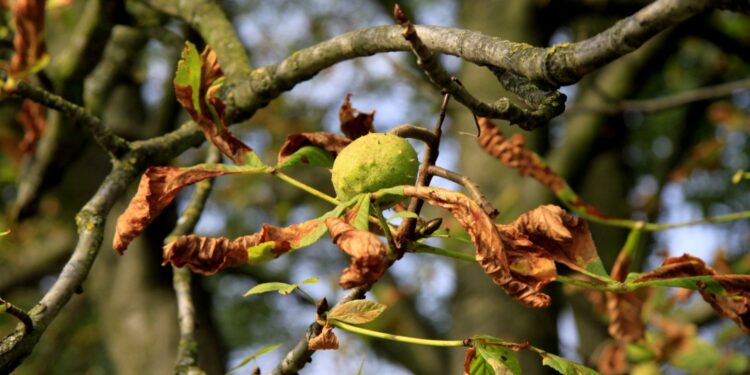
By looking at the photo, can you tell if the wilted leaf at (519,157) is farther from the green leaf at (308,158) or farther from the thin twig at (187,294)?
the thin twig at (187,294)

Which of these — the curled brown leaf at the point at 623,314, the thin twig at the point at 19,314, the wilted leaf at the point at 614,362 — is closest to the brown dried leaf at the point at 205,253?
the thin twig at the point at 19,314

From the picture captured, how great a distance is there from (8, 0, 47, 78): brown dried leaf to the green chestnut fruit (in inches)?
25.4

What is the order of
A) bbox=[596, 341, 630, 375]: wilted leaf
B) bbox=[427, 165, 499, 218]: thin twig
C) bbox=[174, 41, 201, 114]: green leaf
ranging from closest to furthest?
bbox=[427, 165, 499, 218]: thin twig
bbox=[174, 41, 201, 114]: green leaf
bbox=[596, 341, 630, 375]: wilted leaf

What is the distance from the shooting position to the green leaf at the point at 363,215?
1146mm

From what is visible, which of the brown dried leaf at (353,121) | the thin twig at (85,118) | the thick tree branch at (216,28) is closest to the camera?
the brown dried leaf at (353,121)

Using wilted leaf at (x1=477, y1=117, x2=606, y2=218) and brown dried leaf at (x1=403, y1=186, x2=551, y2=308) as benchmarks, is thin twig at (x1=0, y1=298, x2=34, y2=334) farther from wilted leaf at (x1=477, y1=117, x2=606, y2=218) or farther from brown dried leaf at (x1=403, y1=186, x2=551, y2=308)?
wilted leaf at (x1=477, y1=117, x2=606, y2=218)

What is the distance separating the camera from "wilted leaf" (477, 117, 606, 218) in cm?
179

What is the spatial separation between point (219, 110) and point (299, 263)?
19.6ft

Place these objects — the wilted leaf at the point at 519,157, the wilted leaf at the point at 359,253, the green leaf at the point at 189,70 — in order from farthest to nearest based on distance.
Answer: the wilted leaf at the point at 519,157, the green leaf at the point at 189,70, the wilted leaf at the point at 359,253

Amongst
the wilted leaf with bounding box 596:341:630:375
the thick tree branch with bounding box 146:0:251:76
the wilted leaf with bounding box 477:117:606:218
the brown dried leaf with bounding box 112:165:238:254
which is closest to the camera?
the brown dried leaf with bounding box 112:165:238:254

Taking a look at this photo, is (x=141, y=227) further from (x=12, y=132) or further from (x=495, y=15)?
(x=12, y=132)

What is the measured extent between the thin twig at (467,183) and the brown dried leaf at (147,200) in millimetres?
402

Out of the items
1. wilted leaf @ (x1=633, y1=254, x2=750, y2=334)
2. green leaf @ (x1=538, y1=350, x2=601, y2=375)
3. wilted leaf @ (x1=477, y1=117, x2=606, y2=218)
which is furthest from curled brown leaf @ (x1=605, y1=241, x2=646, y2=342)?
green leaf @ (x1=538, y1=350, x2=601, y2=375)

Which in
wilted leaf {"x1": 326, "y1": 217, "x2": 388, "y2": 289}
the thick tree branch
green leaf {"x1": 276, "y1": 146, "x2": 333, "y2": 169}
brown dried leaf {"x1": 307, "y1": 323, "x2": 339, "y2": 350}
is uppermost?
the thick tree branch
